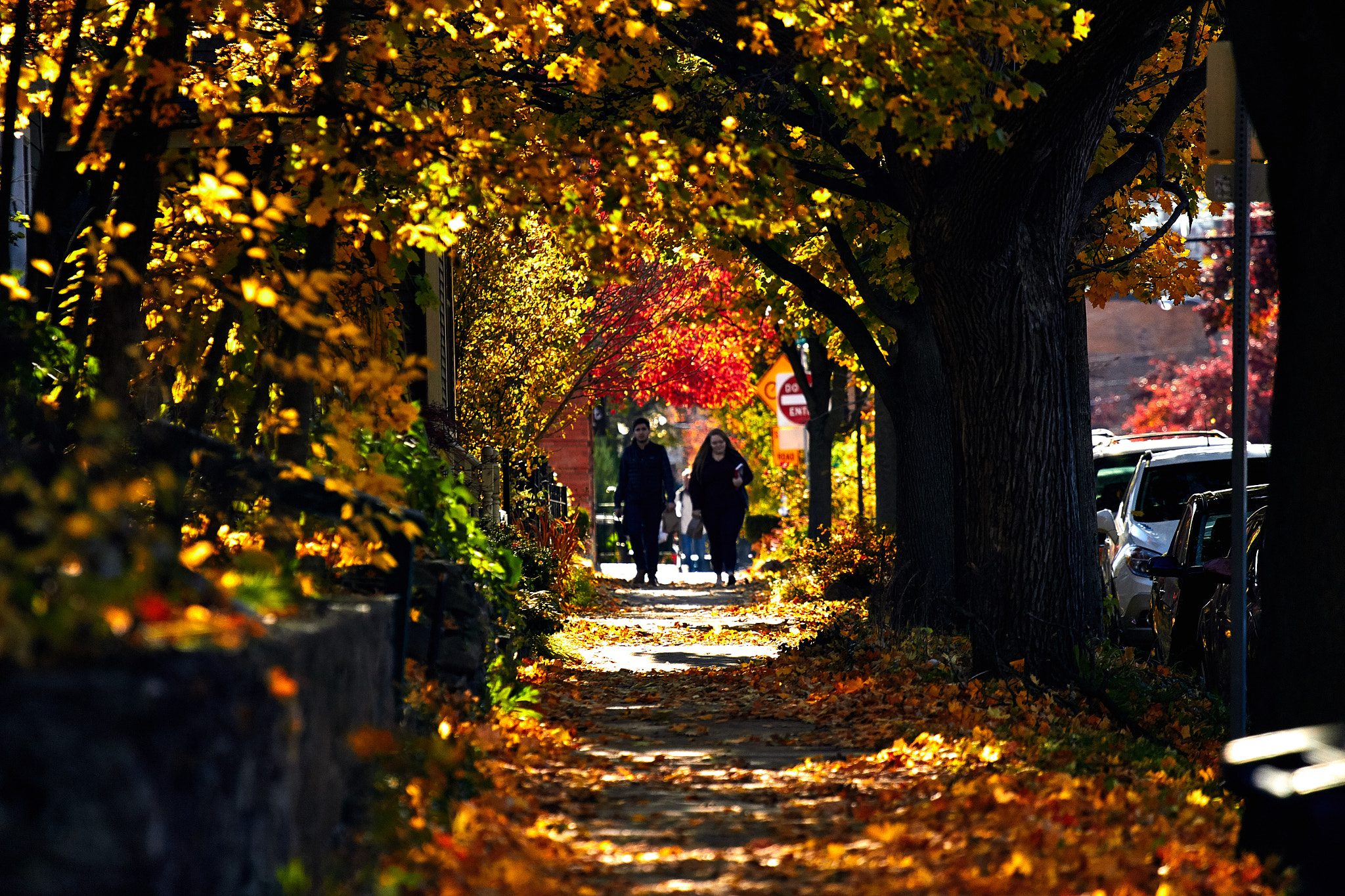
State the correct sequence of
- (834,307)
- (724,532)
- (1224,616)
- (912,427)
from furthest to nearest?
(724,532) → (912,427) → (834,307) → (1224,616)

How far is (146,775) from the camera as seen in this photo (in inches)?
112

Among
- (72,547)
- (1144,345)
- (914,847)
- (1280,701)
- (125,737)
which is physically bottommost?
(914,847)

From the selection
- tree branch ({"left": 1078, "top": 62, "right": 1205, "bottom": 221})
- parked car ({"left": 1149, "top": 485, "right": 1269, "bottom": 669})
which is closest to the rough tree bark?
parked car ({"left": 1149, "top": 485, "right": 1269, "bottom": 669})

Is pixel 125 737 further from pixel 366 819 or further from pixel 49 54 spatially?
pixel 49 54

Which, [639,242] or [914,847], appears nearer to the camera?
[914,847]

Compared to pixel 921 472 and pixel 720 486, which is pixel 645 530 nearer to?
pixel 720 486

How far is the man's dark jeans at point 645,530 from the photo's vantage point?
20.8 m

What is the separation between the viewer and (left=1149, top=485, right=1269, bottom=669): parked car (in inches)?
397

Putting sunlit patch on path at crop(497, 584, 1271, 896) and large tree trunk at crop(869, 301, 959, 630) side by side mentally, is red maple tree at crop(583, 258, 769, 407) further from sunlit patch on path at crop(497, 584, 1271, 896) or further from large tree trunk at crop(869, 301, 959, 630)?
sunlit patch on path at crop(497, 584, 1271, 896)

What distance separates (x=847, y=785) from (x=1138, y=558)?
6.93 meters

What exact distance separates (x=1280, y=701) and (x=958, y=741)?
2078 mm

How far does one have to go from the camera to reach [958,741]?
7.25 m

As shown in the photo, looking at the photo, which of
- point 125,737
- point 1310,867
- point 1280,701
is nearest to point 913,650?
point 1280,701

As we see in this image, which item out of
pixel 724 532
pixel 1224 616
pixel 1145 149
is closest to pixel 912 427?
pixel 1145 149
